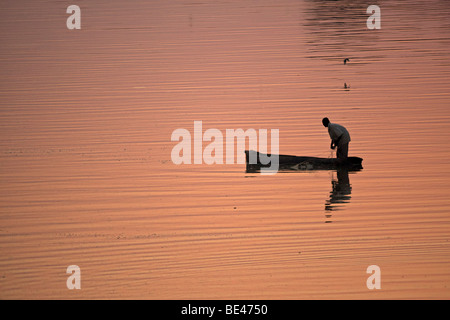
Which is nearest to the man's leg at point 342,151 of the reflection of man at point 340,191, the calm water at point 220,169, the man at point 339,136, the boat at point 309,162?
the man at point 339,136

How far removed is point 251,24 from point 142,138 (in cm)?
1767

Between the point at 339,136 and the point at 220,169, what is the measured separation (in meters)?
2.24

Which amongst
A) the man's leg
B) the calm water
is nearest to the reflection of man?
the calm water

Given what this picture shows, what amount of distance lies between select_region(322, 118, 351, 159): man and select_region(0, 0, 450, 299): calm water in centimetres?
51

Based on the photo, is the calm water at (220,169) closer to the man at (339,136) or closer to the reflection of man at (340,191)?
the reflection of man at (340,191)

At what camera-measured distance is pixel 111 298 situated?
10359 millimetres

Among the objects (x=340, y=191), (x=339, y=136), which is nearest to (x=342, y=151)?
(x=339, y=136)

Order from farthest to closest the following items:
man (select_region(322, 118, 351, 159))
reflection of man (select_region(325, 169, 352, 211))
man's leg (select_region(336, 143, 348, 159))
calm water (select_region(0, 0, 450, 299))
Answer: man's leg (select_region(336, 143, 348, 159)) < man (select_region(322, 118, 351, 159)) < reflection of man (select_region(325, 169, 352, 211)) < calm water (select_region(0, 0, 450, 299))

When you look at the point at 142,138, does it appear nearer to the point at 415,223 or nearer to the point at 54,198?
the point at 54,198

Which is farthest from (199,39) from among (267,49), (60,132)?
(60,132)

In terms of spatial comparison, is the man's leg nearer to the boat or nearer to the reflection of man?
the boat

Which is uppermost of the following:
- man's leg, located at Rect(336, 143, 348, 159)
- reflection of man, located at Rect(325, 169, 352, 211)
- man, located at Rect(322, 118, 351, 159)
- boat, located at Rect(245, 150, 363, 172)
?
man, located at Rect(322, 118, 351, 159)

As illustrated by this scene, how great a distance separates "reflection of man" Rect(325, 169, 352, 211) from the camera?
46.0 feet

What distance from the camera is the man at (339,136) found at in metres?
15.8
